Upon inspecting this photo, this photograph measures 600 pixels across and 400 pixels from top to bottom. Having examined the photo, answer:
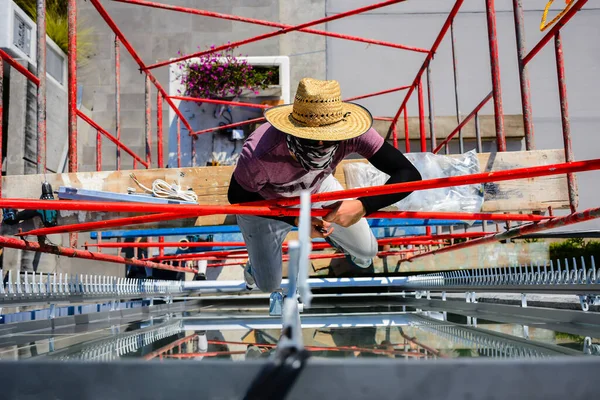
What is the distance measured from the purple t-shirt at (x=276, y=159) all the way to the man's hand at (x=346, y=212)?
245 millimetres

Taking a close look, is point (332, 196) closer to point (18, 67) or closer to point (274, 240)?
point (274, 240)

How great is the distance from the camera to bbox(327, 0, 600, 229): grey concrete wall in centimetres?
1012

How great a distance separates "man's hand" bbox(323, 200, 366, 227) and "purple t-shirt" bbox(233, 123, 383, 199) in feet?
0.80

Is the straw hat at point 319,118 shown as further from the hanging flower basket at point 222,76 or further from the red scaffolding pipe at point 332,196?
the hanging flower basket at point 222,76

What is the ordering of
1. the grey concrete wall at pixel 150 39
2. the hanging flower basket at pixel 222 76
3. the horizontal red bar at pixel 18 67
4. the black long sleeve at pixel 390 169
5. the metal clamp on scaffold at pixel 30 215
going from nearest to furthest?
the black long sleeve at pixel 390 169 < the metal clamp on scaffold at pixel 30 215 < the horizontal red bar at pixel 18 67 < the hanging flower basket at pixel 222 76 < the grey concrete wall at pixel 150 39

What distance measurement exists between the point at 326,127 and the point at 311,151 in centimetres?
13

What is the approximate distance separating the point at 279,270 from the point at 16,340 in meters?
1.77

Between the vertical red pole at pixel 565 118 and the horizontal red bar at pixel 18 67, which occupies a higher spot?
the horizontal red bar at pixel 18 67

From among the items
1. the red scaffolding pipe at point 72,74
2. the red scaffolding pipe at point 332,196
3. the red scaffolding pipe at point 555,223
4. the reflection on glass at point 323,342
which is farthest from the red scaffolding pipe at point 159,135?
the red scaffolding pipe at point 332,196

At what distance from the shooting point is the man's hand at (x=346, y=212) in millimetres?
2539

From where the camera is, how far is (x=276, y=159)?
2639 mm

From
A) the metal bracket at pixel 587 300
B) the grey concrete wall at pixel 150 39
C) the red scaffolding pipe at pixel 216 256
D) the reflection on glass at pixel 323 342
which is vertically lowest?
the reflection on glass at pixel 323 342

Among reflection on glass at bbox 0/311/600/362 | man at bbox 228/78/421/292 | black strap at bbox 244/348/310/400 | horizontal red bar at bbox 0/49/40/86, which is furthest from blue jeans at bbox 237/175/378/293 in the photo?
black strap at bbox 244/348/310/400

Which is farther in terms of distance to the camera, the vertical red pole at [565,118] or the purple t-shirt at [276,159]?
the vertical red pole at [565,118]
